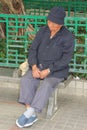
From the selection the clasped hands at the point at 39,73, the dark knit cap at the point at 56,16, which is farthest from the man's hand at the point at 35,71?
the dark knit cap at the point at 56,16

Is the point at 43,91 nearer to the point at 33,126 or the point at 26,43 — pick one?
the point at 33,126

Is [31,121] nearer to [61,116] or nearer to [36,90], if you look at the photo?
[36,90]

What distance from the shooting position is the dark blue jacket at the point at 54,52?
5516 mm

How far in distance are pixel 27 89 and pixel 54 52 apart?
0.60m

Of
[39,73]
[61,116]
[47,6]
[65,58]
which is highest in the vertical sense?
[47,6]

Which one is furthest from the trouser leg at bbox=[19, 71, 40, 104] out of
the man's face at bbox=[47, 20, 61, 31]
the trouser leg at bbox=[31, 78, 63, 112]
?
the man's face at bbox=[47, 20, 61, 31]

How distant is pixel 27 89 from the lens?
545 centimetres

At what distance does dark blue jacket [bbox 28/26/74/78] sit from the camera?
5516 millimetres

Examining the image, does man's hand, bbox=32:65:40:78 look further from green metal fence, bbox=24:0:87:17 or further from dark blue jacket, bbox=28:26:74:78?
green metal fence, bbox=24:0:87:17

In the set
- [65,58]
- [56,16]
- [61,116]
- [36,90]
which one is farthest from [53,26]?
[61,116]

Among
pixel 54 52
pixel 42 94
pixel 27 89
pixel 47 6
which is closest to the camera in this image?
pixel 42 94

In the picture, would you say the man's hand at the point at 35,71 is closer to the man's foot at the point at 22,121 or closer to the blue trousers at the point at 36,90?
the blue trousers at the point at 36,90

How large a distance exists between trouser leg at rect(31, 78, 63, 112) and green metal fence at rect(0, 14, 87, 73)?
1057 millimetres

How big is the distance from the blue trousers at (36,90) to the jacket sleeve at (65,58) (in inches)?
5.9
